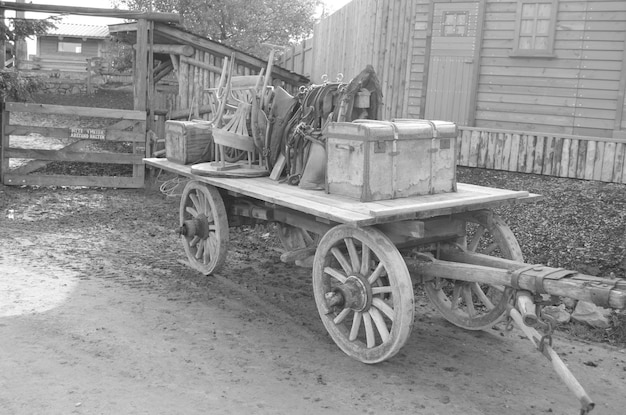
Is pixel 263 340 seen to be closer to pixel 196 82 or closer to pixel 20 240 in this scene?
pixel 20 240

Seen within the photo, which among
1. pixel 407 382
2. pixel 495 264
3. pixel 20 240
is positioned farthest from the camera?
pixel 20 240

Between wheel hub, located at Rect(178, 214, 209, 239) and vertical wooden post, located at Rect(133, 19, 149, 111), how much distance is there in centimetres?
553

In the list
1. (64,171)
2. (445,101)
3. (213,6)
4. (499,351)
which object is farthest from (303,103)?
(213,6)

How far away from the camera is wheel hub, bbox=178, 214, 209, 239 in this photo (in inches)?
274

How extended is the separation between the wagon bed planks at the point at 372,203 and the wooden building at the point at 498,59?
591 centimetres

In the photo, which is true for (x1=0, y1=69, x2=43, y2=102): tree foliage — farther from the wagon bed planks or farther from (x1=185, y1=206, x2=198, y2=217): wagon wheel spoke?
the wagon bed planks

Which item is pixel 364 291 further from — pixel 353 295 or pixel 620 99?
pixel 620 99

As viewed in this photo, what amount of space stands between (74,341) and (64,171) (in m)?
8.12

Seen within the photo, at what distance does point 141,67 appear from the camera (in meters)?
11.9

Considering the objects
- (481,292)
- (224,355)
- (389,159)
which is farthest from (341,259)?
(481,292)

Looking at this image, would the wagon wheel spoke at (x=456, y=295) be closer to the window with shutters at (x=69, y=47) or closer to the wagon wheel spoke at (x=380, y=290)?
the wagon wheel spoke at (x=380, y=290)

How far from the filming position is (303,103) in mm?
6082

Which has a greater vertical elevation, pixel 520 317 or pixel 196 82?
pixel 196 82

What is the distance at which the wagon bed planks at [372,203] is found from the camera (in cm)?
452
